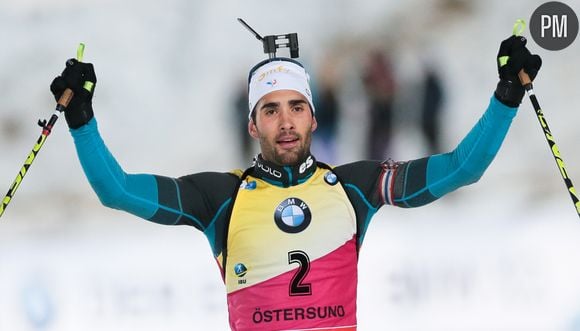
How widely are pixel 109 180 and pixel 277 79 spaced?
90 centimetres

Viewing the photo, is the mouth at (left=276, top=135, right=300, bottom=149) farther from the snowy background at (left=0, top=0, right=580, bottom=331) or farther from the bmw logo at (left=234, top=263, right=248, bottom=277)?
the snowy background at (left=0, top=0, right=580, bottom=331)

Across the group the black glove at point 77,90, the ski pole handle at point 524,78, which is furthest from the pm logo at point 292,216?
the ski pole handle at point 524,78

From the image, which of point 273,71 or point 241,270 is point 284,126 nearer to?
point 273,71

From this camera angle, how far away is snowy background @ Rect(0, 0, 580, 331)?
6160 mm

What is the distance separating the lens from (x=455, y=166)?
4180 mm

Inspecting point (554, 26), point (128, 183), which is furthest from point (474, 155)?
point (554, 26)

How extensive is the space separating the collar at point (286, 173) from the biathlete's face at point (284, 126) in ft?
0.07

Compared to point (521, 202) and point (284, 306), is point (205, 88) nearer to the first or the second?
point (521, 202)

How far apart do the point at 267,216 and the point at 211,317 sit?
2024mm

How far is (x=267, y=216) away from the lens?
425 centimetres

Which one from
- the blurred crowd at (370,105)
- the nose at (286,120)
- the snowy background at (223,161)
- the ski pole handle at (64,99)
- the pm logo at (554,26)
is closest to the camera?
the ski pole handle at (64,99)

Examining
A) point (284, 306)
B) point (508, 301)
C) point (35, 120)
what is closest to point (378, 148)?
point (508, 301)

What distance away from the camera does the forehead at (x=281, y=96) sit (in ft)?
14.6

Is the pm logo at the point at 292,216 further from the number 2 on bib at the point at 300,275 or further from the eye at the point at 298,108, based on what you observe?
the eye at the point at 298,108
